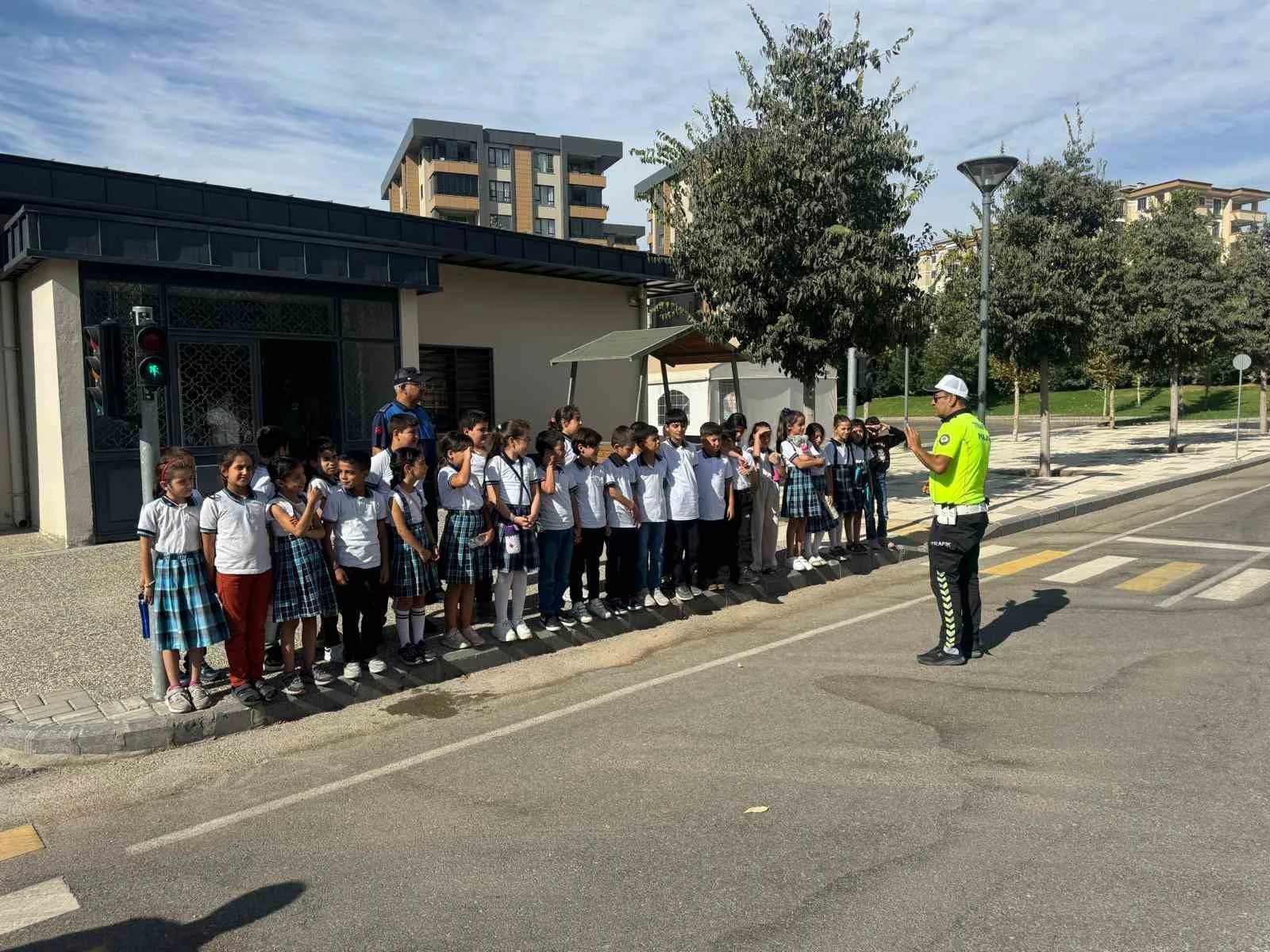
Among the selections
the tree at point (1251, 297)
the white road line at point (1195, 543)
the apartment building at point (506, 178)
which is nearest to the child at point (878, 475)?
the white road line at point (1195, 543)

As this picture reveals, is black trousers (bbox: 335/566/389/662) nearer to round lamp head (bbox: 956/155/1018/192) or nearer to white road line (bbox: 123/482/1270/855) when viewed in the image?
white road line (bbox: 123/482/1270/855)

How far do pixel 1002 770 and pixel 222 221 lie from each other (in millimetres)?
11770

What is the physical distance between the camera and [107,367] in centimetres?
597

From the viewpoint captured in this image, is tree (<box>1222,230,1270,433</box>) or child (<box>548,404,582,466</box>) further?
tree (<box>1222,230,1270,433</box>)

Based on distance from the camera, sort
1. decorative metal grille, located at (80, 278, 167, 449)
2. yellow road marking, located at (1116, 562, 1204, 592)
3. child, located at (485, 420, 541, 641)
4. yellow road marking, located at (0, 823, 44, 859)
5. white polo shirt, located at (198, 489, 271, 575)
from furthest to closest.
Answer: decorative metal grille, located at (80, 278, 167, 449), yellow road marking, located at (1116, 562, 1204, 592), child, located at (485, 420, 541, 641), white polo shirt, located at (198, 489, 271, 575), yellow road marking, located at (0, 823, 44, 859)

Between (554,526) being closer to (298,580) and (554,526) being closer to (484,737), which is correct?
(298,580)

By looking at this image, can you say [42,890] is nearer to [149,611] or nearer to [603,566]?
[149,611]

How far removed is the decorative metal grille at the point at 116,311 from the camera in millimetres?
11438

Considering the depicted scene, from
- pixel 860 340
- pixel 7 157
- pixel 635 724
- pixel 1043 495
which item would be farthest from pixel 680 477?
pixel 1043 495

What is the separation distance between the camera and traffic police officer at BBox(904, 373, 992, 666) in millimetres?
6672

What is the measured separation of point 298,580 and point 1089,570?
27.1 ft

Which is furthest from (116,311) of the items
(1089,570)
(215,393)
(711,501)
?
(1089,570)

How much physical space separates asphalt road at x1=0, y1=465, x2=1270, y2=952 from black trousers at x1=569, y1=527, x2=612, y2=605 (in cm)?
82

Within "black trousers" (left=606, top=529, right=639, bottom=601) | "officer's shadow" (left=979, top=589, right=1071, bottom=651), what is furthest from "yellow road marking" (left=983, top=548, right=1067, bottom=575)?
"black trousers" (left=606, top=529, right=639, bottom=601)
